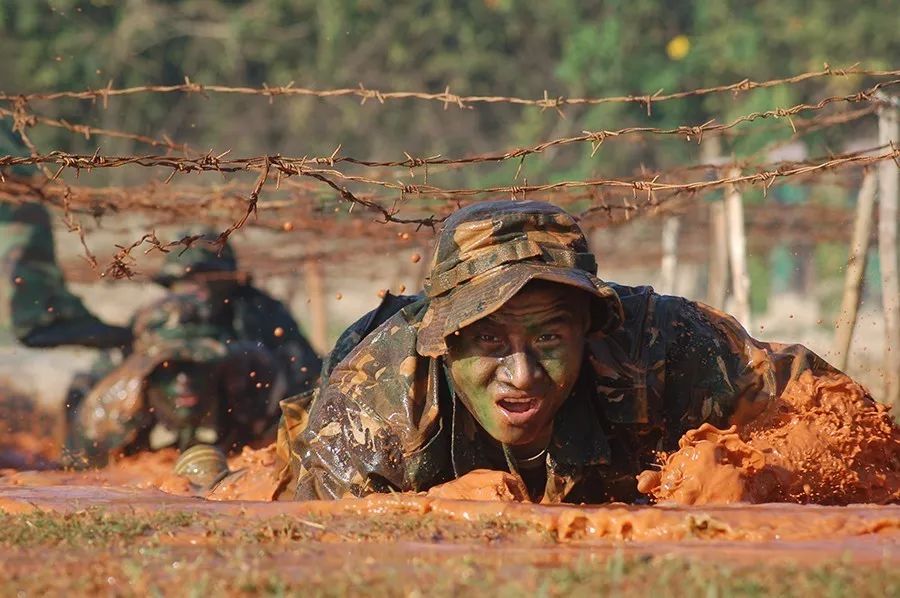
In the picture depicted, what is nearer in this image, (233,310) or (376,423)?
(376,423)

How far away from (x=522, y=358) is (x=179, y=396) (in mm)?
5231

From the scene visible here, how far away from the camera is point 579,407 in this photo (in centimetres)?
470

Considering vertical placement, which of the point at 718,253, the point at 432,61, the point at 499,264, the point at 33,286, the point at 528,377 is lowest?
the point at 528,377

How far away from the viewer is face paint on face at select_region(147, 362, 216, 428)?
30.2ft

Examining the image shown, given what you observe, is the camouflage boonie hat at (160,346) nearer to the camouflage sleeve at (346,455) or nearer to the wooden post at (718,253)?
the wooden post at (718,253)

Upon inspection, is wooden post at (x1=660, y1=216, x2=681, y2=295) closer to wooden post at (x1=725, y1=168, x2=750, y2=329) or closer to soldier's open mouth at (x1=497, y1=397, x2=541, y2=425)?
wooden post at (x1=725, y1=168, x2=750, y2=329)

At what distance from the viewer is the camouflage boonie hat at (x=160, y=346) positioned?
9.27m

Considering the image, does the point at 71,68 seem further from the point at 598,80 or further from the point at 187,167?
the point at 187,167

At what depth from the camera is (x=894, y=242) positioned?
862 centimetres

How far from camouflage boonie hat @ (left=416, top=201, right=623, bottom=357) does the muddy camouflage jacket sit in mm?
195

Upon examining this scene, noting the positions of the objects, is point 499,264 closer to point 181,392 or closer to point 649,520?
point 649,520

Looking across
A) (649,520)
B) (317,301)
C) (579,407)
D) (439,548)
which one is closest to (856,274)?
(579,407)

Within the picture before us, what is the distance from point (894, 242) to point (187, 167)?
16.9 ft

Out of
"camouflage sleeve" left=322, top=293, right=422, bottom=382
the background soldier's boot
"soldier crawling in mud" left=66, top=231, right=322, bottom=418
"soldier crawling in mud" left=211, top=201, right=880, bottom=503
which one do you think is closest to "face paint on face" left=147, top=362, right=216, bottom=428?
"soldier crawling in mud" left=66, top=231, right=322, bottom=418
